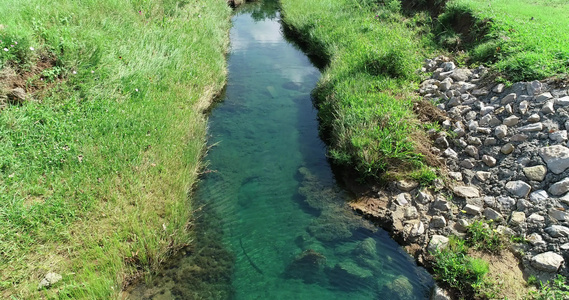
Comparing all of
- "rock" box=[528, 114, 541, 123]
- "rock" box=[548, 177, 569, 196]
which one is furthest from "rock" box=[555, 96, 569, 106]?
"rock" box=[548, 177, 569, 196]

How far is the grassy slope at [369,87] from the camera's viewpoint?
22.6ft

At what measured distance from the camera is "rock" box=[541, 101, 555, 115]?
613cm

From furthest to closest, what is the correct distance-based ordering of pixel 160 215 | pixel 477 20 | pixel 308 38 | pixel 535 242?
pixel 308 38
pixel 477 20
pixel 160 215
pixel 535 242

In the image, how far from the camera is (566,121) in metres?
5.90

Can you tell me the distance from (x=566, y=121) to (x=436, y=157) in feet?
6.79

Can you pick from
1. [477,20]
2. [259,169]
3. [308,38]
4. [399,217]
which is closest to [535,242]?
[399,217]

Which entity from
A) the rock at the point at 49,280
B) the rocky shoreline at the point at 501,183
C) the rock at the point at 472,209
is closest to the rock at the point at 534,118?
the rocky shoreline at the point at 501,183

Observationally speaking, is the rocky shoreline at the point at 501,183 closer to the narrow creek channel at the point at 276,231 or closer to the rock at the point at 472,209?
the rock at the point at 472,209

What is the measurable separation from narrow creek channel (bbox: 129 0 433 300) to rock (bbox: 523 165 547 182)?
7.56 feet

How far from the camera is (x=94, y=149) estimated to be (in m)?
5.81

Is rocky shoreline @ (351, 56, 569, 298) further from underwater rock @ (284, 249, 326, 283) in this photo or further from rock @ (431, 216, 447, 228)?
underwater rock @ (284, 249, 326, 283)

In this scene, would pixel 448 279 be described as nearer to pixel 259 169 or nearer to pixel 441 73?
pixel 259 169

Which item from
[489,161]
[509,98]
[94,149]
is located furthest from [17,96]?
[509,98]

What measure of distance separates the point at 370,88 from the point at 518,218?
448 cm
